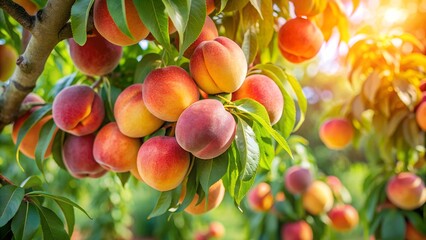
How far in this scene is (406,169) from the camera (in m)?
1.39

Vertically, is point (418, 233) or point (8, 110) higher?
point (8, 110)

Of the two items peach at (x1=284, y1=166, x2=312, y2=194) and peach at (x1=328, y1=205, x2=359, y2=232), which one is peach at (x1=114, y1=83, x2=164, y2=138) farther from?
peach at (x1=328, y1=205, x2=359, y2=232)

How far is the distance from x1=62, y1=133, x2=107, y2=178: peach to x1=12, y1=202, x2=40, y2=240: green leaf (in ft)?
0.42

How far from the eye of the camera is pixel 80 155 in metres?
0.84

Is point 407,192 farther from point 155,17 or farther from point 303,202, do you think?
point 155,17

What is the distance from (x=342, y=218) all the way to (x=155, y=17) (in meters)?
1.33

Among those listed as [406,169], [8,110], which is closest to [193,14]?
[8,110]

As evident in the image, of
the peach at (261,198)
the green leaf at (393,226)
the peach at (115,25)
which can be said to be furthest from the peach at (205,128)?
the peach at (261,198)

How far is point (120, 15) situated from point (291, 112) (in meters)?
0.34

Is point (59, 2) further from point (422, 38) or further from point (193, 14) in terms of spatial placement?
point (422, 38)

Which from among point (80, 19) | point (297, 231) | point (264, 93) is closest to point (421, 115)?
point (297, 231)

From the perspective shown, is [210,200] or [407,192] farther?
[407,192]

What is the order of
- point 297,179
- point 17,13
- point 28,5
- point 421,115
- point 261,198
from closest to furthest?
point 17,13, point 28,5, point 421,115, point 297,179, point 261,198

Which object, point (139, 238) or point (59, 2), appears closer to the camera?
point (59, 2)
